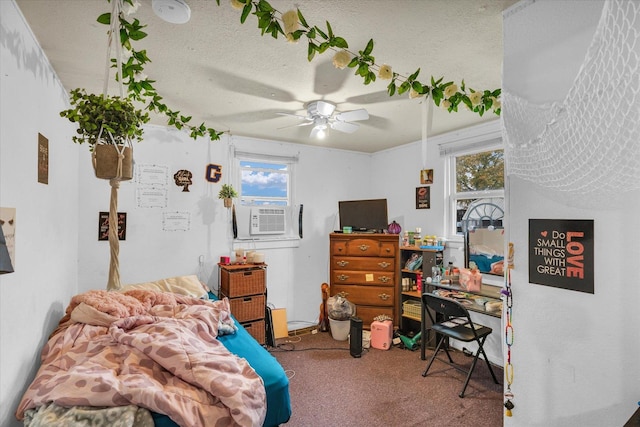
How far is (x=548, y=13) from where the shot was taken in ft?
4.46

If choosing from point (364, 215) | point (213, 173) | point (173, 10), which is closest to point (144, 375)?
point (173, 10)

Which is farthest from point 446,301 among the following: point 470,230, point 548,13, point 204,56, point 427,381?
point 204,56

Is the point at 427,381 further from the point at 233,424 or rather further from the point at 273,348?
the point at 233,424

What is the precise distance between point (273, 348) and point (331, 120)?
99.2 inches

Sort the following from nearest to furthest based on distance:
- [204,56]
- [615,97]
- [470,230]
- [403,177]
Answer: [615,97], [204,56], [470,230], [403,177]

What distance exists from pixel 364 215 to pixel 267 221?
4.04 feet

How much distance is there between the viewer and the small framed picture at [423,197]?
3.93 metres

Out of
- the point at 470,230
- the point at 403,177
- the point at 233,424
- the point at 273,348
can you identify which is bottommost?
the point at 273,348

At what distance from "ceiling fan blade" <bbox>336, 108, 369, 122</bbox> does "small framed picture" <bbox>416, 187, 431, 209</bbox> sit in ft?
5.70

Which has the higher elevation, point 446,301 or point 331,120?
point 331,120

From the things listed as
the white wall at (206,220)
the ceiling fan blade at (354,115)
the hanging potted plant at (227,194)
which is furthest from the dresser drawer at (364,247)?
the ceiling fan blade at (354,115)

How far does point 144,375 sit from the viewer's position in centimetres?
150

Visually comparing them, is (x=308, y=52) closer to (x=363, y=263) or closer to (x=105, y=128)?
(x=105, y=128)

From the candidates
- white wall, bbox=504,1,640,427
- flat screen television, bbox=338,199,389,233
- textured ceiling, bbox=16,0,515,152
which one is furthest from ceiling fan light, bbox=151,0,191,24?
flat screen television, bbox=338,199,389,233
